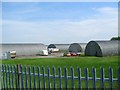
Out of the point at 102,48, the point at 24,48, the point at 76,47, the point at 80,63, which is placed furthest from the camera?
the point at 76,47

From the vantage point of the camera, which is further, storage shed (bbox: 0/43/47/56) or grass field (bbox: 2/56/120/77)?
storage shed (bbox: 0/43/47/56)

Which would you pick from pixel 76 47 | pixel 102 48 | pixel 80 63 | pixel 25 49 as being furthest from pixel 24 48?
pixel 80 63

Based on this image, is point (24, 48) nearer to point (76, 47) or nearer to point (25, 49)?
point (25, 49)

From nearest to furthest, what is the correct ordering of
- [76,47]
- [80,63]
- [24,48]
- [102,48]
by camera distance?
[80,63] → [102,48] → [24,48] → [76,47]

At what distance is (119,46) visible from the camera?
155 feet

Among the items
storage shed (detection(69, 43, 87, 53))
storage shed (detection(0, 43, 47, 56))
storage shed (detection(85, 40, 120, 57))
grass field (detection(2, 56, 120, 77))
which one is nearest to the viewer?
grass field (detection(2, 56, 120, 77))

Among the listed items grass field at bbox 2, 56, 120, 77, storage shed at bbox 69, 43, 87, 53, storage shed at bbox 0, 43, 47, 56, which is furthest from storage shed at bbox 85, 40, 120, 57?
storage shed at bbox 0, 43, 47, 56

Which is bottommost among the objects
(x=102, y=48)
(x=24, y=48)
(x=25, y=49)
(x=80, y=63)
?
(x=80, y=63)

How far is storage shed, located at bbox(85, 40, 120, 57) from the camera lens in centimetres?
4417

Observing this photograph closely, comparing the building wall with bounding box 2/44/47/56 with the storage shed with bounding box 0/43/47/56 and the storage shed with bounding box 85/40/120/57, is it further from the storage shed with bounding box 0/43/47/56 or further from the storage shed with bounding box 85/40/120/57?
the storage shed with bounding box 85/40/120/57

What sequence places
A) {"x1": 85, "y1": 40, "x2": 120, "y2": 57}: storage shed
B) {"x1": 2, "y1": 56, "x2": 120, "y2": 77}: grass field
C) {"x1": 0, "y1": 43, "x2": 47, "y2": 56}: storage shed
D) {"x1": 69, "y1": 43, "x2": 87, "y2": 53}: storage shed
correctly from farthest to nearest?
{"x1": 69, "y1": 43, "x2": 87, "y2": 53}: storage shed
{"x1": 0, "y1": 43, "x2": 47, "y2": 56}: storage shed
{"x1": 85, "y1": 40, "x2": 120, "y2": 57}: storage shed
{"x1": 2, "y1": 56, "x2": 120, "y2": 77}: grass field

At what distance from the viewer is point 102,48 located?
44.1 metres

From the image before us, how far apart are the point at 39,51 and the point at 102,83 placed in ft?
171


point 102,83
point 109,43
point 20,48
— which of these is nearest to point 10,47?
point 20,48
